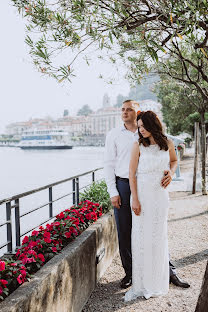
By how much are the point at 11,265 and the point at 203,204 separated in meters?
6.67

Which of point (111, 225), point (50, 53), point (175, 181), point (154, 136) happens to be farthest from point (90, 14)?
point (175, 181)

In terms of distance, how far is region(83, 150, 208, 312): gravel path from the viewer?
127 inches

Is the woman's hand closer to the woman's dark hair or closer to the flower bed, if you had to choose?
the woman's dark hair

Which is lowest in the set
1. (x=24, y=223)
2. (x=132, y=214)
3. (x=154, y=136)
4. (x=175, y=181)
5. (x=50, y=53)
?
(x=24, y=223)

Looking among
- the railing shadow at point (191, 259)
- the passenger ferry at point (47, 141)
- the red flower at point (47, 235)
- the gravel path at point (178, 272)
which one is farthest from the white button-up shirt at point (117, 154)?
the passenger ferry at point (47, 141)

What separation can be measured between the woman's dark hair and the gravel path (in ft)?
4.95

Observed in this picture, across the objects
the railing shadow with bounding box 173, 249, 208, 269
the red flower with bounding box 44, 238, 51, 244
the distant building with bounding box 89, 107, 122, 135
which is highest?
the distant building with bounding box 89, 107, 122, 135

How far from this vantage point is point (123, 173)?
3549 mm

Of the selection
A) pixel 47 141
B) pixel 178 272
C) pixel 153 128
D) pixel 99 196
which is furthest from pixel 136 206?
pixel 47 141

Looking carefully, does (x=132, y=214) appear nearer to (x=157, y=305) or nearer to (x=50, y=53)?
(x=157, y=305)

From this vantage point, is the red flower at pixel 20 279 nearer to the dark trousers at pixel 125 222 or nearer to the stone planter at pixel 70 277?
the stone planter at pixel 70 277

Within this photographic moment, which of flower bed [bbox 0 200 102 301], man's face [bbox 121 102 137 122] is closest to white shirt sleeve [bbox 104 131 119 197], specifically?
man's face [bbox 121 102 137 122]

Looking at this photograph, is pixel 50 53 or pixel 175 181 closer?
pixel 50 53

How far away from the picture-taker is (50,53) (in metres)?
4.04
